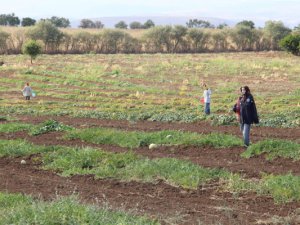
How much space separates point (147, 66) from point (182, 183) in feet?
104

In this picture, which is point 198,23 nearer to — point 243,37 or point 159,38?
point 243,37

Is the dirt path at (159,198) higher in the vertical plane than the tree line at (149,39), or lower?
lower

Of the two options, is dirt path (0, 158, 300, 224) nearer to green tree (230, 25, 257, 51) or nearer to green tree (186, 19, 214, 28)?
green tree (230, 25, 257, 51)

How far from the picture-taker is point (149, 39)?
234ft

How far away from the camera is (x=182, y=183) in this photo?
9406mm

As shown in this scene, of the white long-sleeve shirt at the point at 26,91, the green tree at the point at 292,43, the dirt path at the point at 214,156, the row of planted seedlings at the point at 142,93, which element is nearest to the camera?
the dirt path at the point at 214,156

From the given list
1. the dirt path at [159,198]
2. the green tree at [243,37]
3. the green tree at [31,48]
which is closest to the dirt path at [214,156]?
the dirt path at [159,198]

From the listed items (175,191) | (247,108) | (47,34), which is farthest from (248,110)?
(47,34)

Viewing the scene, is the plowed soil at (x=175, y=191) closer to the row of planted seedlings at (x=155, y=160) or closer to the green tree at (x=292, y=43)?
the row of planted seedlings at (x=155, y=160)

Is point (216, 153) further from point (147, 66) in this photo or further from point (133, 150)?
point (147, 66)

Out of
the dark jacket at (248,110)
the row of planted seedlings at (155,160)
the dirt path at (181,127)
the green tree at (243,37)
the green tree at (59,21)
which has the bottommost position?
the dirt path at (181,127)

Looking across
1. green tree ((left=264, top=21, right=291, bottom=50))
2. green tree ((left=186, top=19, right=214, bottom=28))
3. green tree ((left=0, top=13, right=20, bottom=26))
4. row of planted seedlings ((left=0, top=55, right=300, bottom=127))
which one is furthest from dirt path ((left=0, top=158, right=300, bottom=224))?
green tree ((left=186, top=19, right=214, bottom=28))

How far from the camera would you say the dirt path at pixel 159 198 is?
7.57 metres

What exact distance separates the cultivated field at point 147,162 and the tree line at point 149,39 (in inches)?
1700
